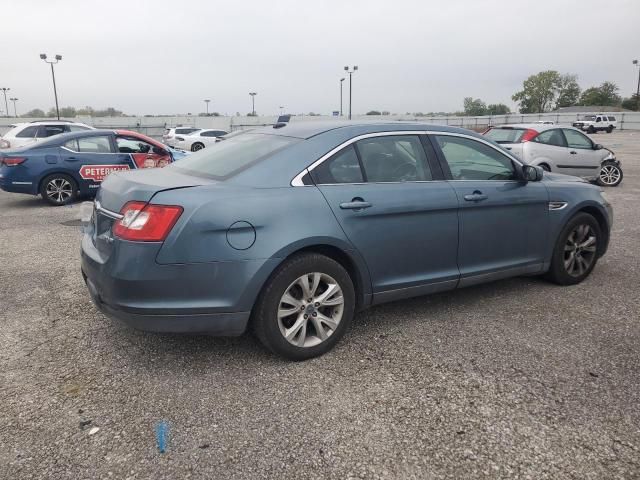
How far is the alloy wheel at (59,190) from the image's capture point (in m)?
9.61

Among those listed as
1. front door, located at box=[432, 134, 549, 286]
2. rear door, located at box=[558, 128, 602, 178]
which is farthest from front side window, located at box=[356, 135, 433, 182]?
rear door, located at box=[558, 128, 602, 178]

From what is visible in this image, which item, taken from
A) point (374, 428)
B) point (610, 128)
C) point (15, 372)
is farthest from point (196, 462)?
point (610, 128)

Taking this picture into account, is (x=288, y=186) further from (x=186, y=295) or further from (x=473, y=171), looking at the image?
(x=473, y=171)

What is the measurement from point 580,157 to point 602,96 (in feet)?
352

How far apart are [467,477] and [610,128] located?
56256mm

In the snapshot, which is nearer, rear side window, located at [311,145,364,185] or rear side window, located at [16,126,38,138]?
rear side window, located at [311,145,364,185]

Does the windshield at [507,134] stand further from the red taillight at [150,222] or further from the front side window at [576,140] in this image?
the red taillight at [150,222]

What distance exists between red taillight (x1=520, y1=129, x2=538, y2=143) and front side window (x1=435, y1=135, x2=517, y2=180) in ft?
23.6

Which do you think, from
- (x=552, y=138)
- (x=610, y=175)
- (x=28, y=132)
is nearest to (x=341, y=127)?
(x=552, y=138)

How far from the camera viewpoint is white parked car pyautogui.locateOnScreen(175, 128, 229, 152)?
2517cm

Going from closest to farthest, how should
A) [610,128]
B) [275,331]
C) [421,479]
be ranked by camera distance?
[421,479] < [275,331] < [610,128]

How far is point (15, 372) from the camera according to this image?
328 cm

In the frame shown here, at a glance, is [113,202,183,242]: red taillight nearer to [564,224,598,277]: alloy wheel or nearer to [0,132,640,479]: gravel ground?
[0,132,640,479]: gravel ground

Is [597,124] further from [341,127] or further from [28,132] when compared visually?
[341,127]
